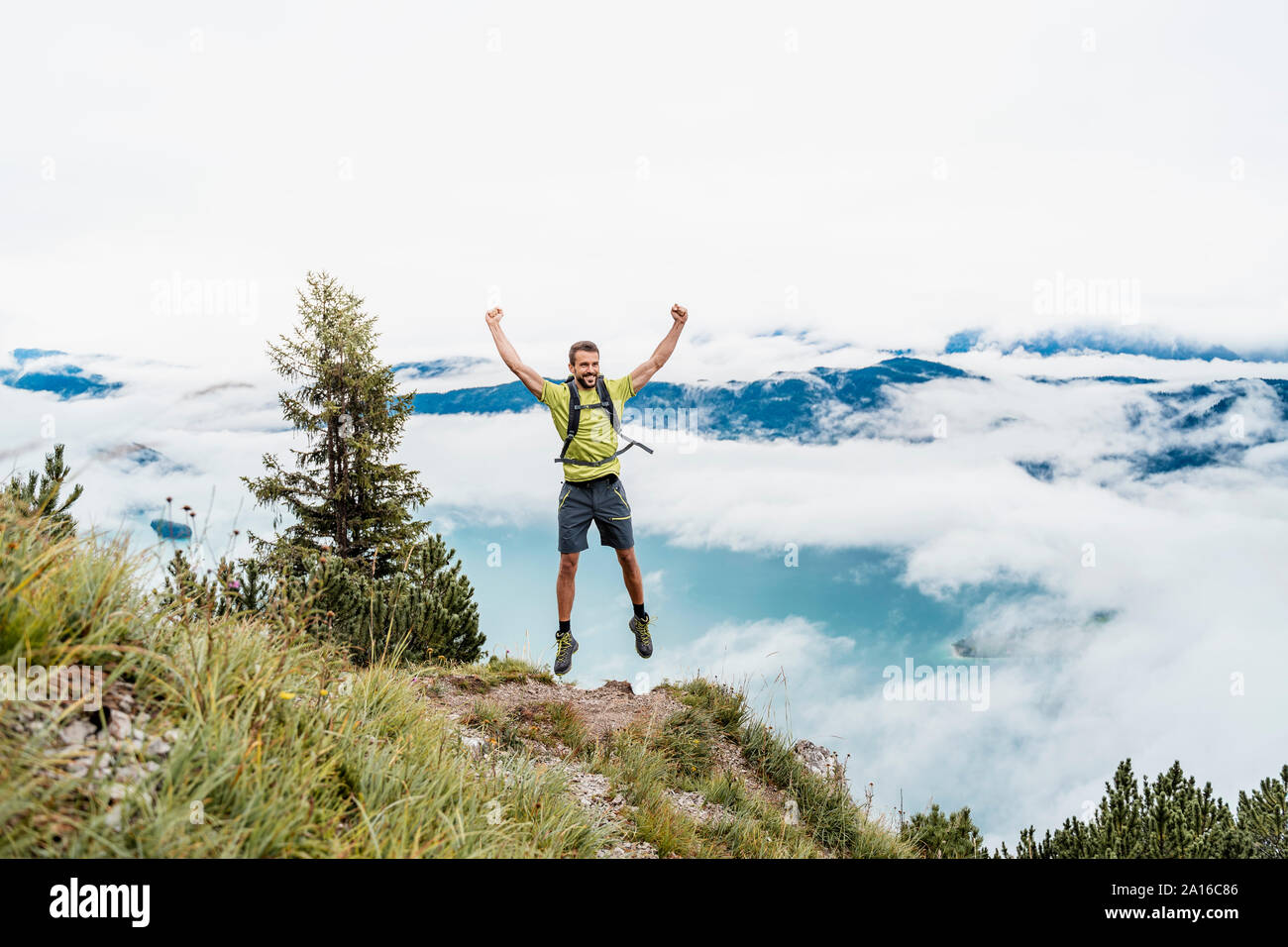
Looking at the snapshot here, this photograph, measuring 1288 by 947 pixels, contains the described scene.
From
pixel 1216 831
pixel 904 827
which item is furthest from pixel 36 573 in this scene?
pixel 1216 831

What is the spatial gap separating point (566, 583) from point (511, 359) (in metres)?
2.71

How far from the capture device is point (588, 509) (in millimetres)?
8344

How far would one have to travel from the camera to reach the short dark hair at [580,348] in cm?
807

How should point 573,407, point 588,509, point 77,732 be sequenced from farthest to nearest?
1. point 588,509
2. point 573,407
3. point 77,732

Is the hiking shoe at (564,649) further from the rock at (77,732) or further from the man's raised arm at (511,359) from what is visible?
the rock at (77,732)

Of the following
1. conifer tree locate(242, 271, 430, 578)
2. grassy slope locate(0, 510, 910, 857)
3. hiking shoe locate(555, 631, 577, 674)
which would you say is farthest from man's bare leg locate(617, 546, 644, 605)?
conifer tree locate(242, 271, 430, 578)

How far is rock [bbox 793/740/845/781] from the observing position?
8.82 metres

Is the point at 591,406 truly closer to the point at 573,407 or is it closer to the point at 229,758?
the point at 573,407

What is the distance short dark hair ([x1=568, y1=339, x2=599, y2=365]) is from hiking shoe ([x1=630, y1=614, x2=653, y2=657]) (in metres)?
3.48

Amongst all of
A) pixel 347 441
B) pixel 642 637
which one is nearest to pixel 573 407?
pixel 642 637

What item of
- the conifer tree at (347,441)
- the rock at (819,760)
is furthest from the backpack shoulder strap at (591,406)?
the conifer tree at (347,441)

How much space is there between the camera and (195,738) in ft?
10.8
